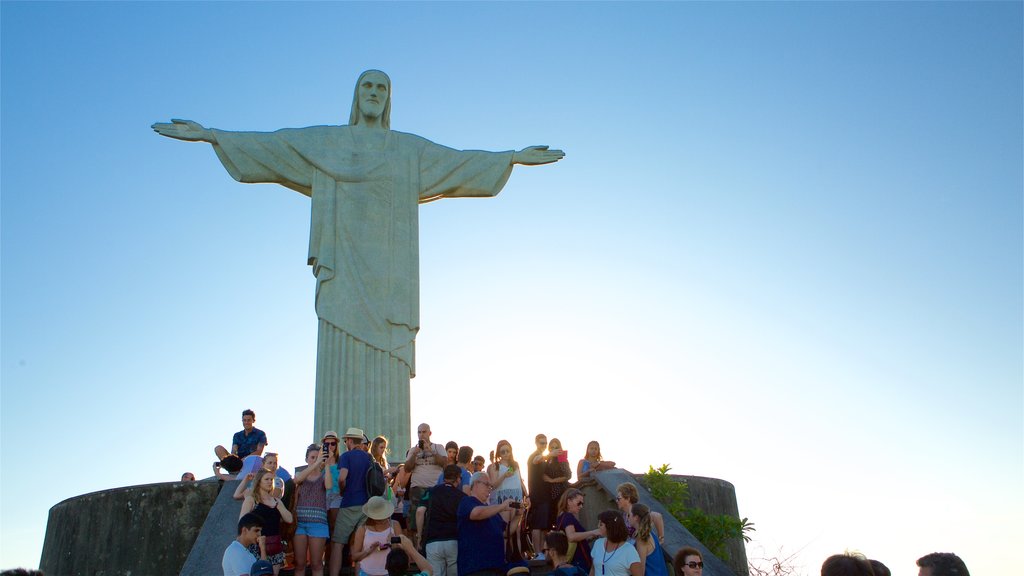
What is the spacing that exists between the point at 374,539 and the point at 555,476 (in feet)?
9.69

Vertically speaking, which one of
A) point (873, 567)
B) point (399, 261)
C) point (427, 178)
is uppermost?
point (427, 178)

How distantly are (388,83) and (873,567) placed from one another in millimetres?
12424

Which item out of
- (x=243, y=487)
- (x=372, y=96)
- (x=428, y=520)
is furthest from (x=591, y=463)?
(x=372, y=96)

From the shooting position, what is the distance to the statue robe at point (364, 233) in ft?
45.4

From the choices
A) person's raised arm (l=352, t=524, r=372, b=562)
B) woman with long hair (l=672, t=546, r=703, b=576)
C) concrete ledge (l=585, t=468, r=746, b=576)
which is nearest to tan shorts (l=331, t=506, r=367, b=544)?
person's raised arm (l=352, t=524, r=372, b=562)

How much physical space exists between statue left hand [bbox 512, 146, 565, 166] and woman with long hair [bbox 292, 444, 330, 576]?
7.68m

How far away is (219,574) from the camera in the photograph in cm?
852

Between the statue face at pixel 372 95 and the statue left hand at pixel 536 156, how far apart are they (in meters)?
2.30

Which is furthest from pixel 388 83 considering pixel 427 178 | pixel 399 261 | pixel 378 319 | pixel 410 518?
pixel 410 518

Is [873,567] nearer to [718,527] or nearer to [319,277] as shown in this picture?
[718,527]

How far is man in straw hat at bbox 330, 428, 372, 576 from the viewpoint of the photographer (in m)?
9.21

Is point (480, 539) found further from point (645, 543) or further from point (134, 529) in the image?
point (134, 529)

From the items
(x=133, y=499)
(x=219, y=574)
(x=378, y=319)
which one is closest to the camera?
(x=219, y=574)

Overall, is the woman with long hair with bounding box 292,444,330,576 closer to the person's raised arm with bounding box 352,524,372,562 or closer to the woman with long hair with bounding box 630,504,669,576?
the person's raised arm with bounding box 352,524,372,562
